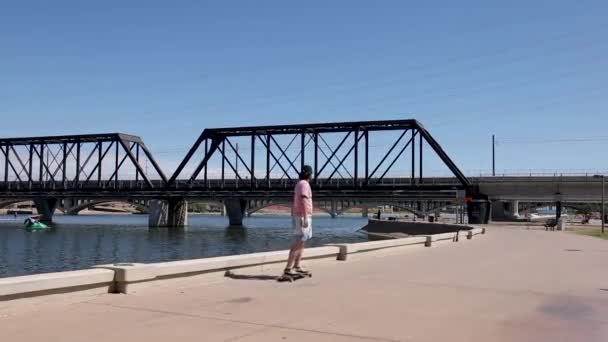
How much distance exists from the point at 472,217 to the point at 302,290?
76.0 m

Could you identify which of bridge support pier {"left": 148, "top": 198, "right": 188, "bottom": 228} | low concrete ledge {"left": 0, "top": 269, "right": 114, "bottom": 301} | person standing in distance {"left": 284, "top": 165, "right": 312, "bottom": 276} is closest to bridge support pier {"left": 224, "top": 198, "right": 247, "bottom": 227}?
bridge support pier {"left": 148, "top": 198, "right": 188, "bottom": 228}

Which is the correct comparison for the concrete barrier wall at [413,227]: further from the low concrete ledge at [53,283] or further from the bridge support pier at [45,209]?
the bridge support pier at [45,209]

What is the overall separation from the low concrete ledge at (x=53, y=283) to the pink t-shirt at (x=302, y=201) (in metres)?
3.44

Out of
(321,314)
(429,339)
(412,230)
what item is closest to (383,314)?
(321,314)

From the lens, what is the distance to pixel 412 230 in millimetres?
68562

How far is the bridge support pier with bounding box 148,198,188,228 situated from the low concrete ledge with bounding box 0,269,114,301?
10153 cm

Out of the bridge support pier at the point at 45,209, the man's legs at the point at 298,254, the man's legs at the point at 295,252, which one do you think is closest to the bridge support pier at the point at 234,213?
the bridge support pier at the point at 45,209

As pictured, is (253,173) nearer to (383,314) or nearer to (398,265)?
(398,265)

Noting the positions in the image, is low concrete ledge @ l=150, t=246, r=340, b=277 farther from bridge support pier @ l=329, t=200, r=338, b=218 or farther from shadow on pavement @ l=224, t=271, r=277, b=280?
bridge support pier @ l=329, t=200, r=338, b=218

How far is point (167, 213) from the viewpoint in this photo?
112 meters

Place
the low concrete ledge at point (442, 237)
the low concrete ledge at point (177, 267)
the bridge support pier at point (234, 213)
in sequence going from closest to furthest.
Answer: the low concrete ledge at point (177, 267)
the low concrete ledge at point (442, 237)
the bridge support pier at point (234, 213)

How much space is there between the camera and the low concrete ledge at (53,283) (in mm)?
8688

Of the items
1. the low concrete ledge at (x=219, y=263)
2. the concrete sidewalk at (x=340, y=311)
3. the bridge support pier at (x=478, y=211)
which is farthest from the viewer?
the bridge support pier at (x=478, y=211)

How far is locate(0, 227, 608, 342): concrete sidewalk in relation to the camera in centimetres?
755
